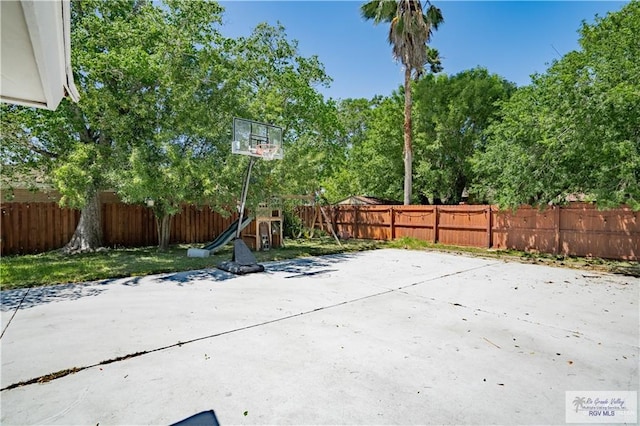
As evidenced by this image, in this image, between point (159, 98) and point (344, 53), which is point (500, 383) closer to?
point (159, 98)

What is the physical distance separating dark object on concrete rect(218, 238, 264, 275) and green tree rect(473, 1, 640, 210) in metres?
7.53

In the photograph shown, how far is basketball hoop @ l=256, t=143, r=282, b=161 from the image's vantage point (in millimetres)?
7723

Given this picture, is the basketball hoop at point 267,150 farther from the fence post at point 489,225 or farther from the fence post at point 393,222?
the fence post at point 489,225

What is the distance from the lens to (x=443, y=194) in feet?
57.5

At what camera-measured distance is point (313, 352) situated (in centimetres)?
331

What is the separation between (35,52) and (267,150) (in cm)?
622

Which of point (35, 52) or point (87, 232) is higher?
point (35, 52)

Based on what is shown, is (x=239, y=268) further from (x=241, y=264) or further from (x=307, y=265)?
(x=307, y=265)

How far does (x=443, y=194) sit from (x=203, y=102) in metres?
13.2

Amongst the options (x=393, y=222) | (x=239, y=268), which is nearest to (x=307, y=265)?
(x=239, y=268)

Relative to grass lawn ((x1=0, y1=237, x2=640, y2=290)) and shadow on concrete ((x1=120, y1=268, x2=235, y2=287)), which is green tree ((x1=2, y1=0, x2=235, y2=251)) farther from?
shadow on concrete ((x1=120, y1=268, x2=235, y2=287))

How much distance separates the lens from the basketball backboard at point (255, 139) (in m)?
7.47

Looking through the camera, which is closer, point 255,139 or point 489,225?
point 255,139

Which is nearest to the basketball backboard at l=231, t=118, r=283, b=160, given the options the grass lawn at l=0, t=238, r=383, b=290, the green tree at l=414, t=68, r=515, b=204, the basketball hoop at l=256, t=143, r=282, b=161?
the basketball hoop at l=256, t=143, r=282, b=161
